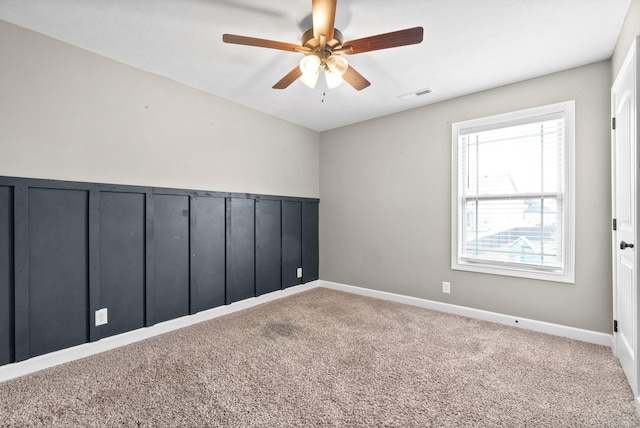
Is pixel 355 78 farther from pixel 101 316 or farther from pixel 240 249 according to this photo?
pixel 101 316

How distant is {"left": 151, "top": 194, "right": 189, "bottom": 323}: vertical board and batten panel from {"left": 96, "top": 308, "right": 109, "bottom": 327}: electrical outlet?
0.39 metres

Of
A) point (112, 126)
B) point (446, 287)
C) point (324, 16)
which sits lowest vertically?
point (446, 287)

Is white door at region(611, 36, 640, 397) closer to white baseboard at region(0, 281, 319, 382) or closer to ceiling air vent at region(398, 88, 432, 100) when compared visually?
ceiling air vent at region(398, 88, 432, 100)

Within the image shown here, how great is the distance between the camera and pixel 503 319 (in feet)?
9.94

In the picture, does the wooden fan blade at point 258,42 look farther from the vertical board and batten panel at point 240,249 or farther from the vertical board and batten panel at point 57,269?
the vertical board and batten panel at point 240,249

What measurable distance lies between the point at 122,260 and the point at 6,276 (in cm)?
70

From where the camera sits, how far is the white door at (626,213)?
1.75 meters

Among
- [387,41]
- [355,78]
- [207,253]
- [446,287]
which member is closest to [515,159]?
[446,287]

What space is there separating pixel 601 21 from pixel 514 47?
509 mm

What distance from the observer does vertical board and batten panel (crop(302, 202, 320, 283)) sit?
14.6 ft

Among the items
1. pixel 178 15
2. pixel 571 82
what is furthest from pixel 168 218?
pixel 571 82

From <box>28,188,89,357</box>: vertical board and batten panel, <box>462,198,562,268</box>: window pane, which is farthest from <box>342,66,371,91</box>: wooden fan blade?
<box>28,188,89,357</box>: vertical board and batten panel

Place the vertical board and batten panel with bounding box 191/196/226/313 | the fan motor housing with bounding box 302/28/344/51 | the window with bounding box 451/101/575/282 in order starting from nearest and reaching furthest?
the fan motor housing with bounding box 302/28/344/51
the window with bounding box 451/101/575/282
the vertical board and batten panel with bounding box 191/196/226/313

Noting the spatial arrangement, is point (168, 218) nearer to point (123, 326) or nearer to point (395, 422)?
point (123, 326)
